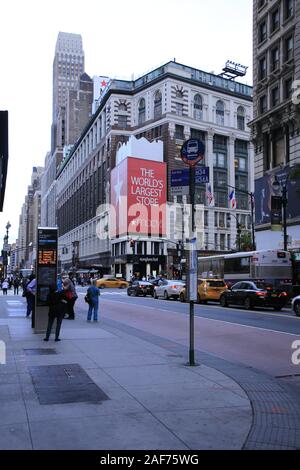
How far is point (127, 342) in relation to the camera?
41.8ft

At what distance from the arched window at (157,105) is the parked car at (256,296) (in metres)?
66.2

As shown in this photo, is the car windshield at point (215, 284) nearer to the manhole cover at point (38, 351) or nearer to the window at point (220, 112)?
the manhole cover at point (38, 351)

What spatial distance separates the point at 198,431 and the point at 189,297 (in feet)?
13.2

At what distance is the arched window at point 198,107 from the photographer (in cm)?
9269

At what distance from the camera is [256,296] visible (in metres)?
26.3

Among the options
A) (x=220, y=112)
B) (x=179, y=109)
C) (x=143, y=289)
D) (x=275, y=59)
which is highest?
(x=220, y=112)

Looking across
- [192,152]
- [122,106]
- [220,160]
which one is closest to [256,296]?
[192,152]

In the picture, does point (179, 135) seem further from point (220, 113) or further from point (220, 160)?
point (220, 113)

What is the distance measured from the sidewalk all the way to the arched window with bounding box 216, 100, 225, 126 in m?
89.8

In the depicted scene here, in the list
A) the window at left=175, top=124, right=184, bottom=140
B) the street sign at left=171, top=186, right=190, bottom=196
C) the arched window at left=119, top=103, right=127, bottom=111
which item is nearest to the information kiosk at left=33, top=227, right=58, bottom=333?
the street sign at left=171, top=186, right=190, bottom=196

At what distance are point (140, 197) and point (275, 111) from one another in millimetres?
41802

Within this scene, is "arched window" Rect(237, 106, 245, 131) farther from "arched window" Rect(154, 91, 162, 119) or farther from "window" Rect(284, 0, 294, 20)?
"window" Rect(284, 0, 294, 20)

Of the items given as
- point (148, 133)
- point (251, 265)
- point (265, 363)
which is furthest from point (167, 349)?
point (148, 133)

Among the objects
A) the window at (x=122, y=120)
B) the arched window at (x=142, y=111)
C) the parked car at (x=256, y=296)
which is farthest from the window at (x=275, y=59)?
the window at (x=122, y=120)
